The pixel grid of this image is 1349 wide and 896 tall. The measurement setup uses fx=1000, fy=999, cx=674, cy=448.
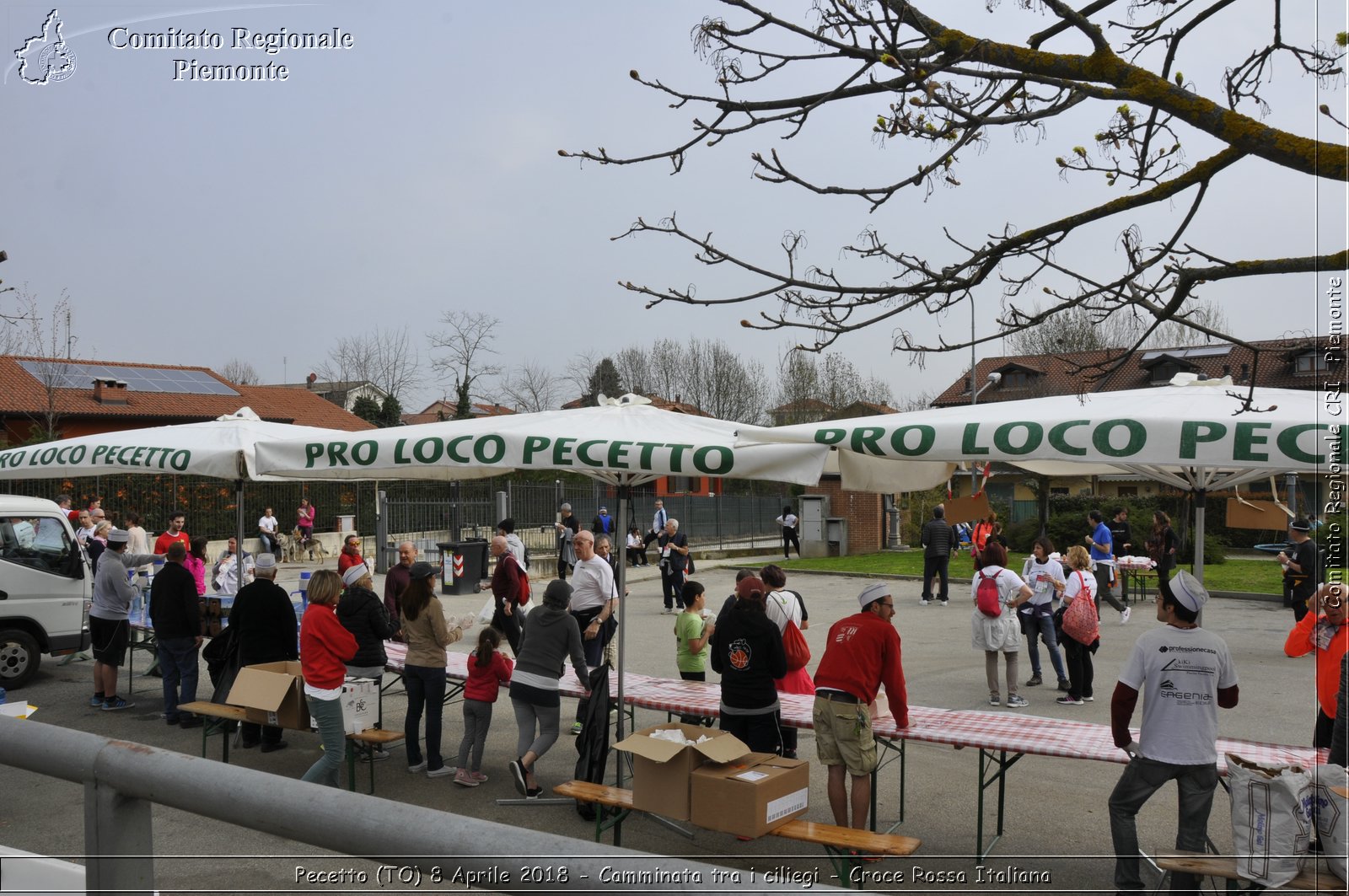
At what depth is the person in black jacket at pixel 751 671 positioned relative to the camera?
665 centimetres

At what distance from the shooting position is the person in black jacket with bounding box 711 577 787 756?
6.65 m

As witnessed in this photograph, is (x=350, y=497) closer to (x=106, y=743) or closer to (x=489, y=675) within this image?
(x=489, y=675)

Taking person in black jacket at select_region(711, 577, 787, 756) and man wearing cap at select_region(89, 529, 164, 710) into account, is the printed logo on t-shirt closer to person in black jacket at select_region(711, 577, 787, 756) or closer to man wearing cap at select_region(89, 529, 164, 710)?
person in black jacket at select_region(711, 577, 787, 756)

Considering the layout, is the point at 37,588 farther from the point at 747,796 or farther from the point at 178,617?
the point at 747,796

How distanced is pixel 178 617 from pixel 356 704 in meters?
2.78

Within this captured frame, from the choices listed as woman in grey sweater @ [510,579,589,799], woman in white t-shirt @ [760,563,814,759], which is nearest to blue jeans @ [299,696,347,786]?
woman in grey sweater @ [510,579,589,799]

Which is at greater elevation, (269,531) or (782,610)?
(782,610)

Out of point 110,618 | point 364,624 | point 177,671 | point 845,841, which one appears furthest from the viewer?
point 110,618

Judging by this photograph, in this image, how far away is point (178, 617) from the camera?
937 cm

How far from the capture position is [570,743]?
9.20 metres

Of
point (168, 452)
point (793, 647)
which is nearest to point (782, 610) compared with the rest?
point (793, 647)

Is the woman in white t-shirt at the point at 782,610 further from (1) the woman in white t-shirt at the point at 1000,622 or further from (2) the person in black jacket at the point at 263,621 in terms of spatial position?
(2) the person in black jacket at the point at 263,621

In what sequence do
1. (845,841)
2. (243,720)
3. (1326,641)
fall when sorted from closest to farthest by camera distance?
(845,841) → (1326,641) → (243,720)

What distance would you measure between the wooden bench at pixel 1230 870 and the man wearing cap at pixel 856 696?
1745 mm
